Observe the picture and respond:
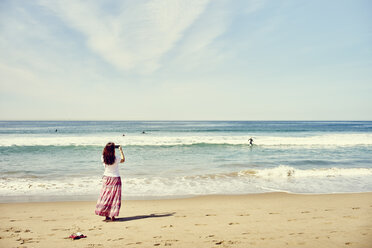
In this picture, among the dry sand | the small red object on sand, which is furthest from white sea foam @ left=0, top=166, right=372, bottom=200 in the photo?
the small red object on sand

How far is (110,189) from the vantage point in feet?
18.8

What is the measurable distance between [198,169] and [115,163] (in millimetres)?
7510

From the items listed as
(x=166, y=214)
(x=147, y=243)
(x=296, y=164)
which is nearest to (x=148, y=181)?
(x=166, y=214)

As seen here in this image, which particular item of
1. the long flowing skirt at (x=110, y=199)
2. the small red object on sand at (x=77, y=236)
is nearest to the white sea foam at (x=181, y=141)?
the long flowing skirt at (x=110, y=199)

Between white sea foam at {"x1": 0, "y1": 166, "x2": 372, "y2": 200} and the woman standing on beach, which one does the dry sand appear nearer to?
the woman standing on beach

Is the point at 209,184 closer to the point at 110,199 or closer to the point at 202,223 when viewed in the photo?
the point at 202,223

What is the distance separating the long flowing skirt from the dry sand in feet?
0.81

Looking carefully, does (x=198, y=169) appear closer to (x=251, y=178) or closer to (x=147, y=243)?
(x=251, y=178)

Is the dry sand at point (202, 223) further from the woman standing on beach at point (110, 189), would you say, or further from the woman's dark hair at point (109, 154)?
the woman's dark hair at point (109, 154)

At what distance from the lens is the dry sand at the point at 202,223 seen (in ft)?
14.5

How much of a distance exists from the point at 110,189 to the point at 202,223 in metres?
2.22

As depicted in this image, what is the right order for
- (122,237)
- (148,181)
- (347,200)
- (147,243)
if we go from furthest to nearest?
(148,181), (347,200), (122,237), (147,243)

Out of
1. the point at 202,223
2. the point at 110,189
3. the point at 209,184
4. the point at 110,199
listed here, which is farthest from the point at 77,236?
the point at 209,184

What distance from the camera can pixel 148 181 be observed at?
1008 cm
